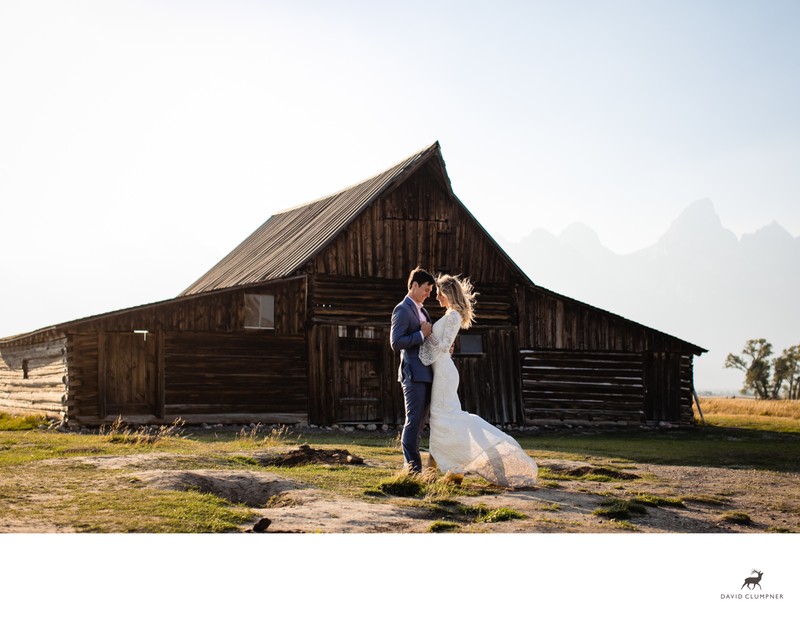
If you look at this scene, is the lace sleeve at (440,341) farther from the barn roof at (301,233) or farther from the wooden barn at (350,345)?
the barn roof at (301,233)

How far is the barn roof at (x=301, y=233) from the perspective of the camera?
964 inches

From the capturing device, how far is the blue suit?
981 centimetres

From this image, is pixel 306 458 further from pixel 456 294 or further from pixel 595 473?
pixel 595 473

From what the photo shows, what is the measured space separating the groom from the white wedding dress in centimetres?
11

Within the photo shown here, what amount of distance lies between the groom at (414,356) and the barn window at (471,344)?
621 inches

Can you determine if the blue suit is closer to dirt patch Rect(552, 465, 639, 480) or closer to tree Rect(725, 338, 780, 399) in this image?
dirt patch Rect(552, 465, 639, 480)

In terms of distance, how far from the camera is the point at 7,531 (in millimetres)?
6875

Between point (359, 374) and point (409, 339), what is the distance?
14.3m
